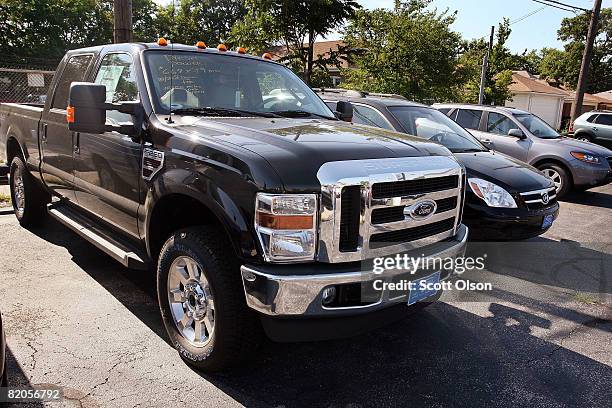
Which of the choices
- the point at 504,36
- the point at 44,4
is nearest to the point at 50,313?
the point at 504,36

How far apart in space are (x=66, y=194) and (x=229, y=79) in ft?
6.70

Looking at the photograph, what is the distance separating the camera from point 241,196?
8.48 ft

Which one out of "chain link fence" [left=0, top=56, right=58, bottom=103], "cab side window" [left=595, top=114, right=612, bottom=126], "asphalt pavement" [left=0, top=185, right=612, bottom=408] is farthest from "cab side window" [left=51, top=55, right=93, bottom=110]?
"cab side window" [left=595, top=114, right=612, bottom=126]

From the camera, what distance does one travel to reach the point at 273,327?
262cm

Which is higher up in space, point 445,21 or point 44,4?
point 44,4

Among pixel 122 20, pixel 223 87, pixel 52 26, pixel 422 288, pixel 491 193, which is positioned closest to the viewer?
pixel 422 288

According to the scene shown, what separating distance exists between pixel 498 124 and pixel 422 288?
299 inches

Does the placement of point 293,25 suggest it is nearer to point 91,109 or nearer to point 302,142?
point 91,109

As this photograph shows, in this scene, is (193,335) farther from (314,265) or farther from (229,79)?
(229,79)

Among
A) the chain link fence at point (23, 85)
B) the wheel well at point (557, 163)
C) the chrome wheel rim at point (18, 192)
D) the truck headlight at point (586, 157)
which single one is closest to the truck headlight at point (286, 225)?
the chrome wheel rim at point (18, 192)

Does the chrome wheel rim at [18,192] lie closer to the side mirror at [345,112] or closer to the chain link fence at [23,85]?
the side mirror at [345,112]

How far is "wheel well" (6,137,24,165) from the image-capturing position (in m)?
5.78

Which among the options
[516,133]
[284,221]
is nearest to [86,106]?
[284,221]

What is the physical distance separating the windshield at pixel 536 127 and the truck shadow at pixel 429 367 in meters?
6.20
